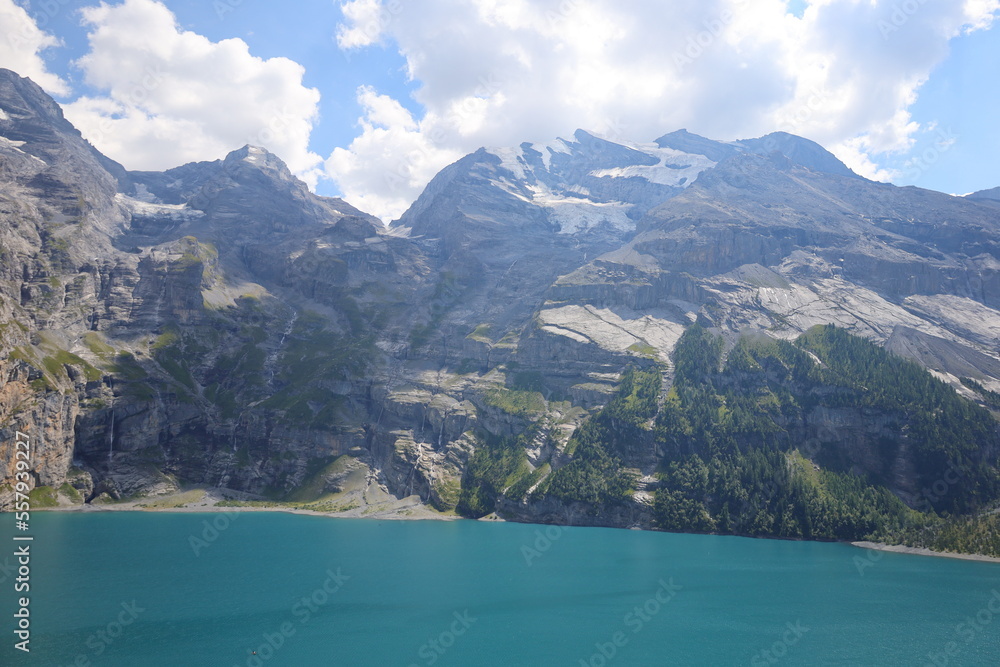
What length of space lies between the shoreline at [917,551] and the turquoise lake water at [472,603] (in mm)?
6165

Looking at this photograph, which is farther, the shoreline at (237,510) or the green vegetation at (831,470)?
the shoreline at (237,510)

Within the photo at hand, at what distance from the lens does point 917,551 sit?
14238 cm

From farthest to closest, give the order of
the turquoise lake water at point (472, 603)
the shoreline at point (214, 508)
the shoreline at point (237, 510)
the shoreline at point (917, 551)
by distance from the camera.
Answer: the shoreline at point (214, 508) < the shoreline at point (237, 510) < the shoreline at point (917, 551) < the turquoise lake water at point (472, 603)

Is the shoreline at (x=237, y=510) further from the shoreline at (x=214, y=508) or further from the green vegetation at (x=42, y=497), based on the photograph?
the green vegetation at (x=42, y=497)

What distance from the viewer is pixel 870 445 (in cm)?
18662

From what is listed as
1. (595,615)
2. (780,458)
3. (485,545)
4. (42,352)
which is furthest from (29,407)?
(780,458)

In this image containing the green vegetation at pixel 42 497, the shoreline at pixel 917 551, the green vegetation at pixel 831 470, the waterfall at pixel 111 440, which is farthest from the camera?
the waterfall at pixel 111 440

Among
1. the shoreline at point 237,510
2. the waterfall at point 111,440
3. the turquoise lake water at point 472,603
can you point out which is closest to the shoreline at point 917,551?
the shoreline at point 237,510

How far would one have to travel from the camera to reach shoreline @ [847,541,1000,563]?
132 meters

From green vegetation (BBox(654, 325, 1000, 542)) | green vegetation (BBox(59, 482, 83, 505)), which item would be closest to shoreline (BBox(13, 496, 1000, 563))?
green vegetation (BBox(59, 482, 83, 505))

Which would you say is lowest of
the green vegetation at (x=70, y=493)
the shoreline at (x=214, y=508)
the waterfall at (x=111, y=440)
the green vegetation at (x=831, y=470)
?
the shoreline at (x=214, y=508)

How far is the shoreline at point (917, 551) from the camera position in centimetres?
13212

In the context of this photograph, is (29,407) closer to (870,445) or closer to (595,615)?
(595,615)

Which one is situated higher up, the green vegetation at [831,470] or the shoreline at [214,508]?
the green vegetation at [831,470]
